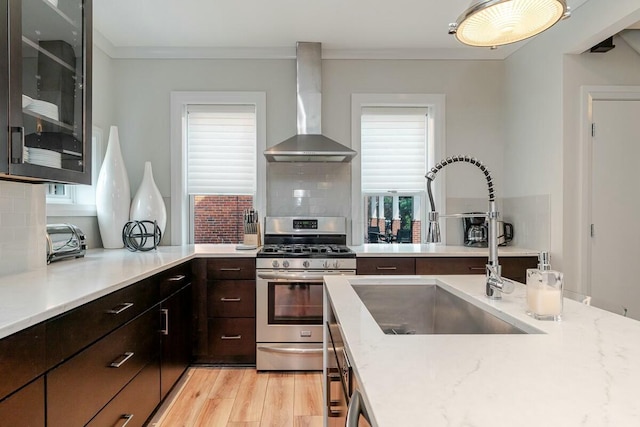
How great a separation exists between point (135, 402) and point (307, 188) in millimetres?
2125

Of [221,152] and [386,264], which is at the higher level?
[221,152]

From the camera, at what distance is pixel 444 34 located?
3.12 meters

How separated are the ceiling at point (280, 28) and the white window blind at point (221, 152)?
22.4 inches

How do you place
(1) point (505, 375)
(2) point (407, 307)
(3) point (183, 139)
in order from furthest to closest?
(3) point (183, 139), (2) point (407, 307), (1) point (505, 375)

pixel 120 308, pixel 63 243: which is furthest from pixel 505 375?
pixel 63 243

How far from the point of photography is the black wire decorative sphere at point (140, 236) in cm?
289

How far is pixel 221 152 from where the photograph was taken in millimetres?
3484

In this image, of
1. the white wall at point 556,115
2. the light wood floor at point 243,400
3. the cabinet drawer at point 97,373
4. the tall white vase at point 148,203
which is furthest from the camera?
the tall white vase at point 148,203

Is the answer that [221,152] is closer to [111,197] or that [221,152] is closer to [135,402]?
[111,197]

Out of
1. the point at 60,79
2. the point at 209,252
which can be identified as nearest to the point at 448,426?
the point at 60,79

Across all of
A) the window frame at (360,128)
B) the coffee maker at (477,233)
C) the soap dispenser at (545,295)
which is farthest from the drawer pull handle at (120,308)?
the coffee maker at (477,233)

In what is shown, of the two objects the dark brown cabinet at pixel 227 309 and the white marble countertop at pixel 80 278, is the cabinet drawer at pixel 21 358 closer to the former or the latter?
the white marble countertop at pixel 80 278

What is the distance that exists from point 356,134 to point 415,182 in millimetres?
724

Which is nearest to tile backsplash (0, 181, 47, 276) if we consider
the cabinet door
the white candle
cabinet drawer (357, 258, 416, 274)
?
the cabinet door
